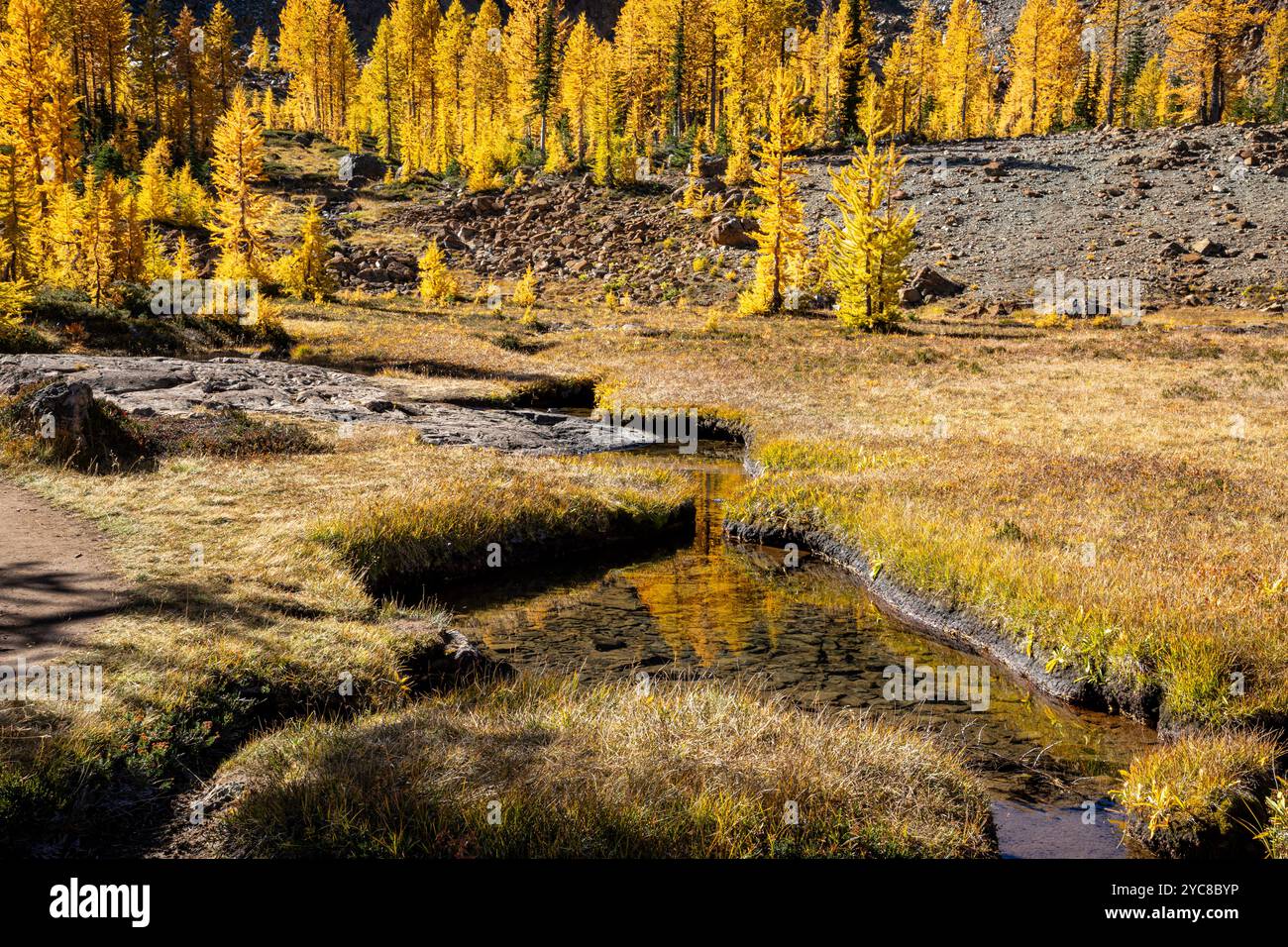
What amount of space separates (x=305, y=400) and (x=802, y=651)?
19.3 meters

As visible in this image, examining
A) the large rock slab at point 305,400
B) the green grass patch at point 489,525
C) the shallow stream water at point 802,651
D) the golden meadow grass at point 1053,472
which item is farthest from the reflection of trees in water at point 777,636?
the large rock slab at point 305,400

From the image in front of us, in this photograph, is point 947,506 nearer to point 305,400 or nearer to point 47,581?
point 47,581

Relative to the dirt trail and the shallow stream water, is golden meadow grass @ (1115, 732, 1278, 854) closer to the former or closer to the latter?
the shallow stream water

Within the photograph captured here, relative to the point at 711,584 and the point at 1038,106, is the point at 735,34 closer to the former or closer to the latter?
the point at 1038,106

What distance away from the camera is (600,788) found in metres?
6.14

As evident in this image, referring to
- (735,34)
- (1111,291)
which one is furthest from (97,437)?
(735,34)

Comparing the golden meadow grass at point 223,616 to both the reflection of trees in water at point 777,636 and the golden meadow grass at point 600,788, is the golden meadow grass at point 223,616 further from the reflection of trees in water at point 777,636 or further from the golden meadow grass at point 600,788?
the reflection of trees in water at point 777,636

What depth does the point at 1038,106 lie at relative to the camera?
97312 millimetres

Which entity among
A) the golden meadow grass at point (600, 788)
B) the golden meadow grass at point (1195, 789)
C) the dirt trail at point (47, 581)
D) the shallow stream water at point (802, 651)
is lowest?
the shallow stream water at point (802, 651)

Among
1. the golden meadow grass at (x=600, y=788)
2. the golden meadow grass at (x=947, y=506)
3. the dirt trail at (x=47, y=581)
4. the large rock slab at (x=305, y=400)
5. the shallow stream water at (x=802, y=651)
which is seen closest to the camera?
the golden meadow grass at (x=600, y=788)

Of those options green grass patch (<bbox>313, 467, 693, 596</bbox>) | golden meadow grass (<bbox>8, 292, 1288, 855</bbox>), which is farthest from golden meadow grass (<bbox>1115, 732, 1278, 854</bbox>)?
green grass patch (<bbox>313, 467, 693, 596</bbox>)

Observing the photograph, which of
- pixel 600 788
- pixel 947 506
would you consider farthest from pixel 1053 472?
pixel 600 788

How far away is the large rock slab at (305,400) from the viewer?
2219cm

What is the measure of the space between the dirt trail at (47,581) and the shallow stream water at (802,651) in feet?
14.5
